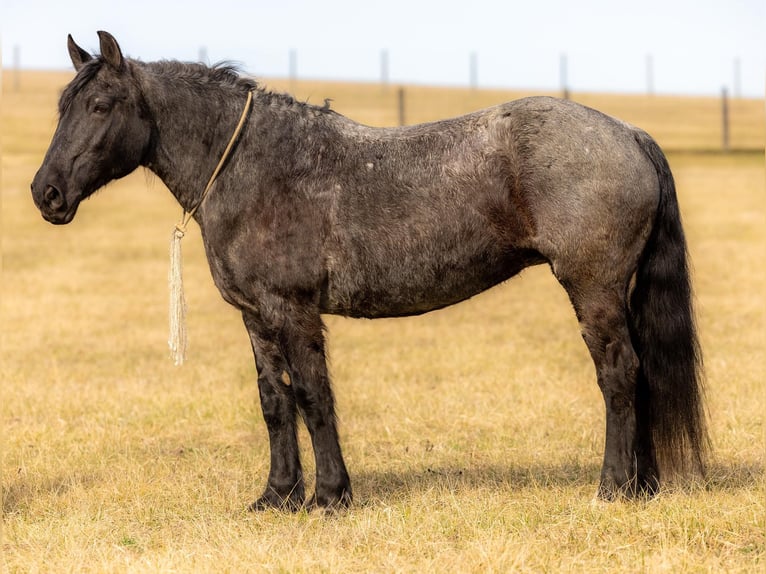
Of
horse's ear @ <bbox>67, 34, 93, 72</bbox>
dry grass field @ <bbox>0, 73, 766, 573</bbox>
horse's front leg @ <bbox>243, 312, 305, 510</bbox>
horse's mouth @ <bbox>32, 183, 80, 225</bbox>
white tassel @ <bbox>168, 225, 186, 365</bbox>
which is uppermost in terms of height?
horse's ear @ <bbox>67, 34, 93, 72</bbox>

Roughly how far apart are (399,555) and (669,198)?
270cm

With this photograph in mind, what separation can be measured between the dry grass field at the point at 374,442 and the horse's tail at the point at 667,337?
1.08 feet

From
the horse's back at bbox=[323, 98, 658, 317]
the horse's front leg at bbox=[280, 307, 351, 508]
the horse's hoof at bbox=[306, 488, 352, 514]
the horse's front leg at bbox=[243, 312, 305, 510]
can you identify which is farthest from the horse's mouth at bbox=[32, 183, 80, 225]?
the horse's hoof at bbox=[306, 488, 352, 514]

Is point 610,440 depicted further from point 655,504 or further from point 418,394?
point 418,394

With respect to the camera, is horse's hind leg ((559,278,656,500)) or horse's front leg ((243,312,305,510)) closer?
horse's hind leg ((559,278,656,500))

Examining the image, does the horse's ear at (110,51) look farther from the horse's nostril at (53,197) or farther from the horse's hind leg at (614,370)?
the horse's hind leg at (614,370)

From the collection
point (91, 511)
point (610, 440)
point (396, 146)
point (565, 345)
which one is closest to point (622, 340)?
point (610, 440)

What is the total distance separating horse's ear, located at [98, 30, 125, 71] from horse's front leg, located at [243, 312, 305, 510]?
1716 mm

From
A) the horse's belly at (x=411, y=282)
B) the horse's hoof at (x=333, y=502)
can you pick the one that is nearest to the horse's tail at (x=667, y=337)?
the horse's belly at (x=411, y=282)

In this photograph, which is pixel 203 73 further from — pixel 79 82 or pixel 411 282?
pixel 411 282

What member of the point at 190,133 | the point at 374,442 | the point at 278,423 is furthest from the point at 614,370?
the point at 190,133

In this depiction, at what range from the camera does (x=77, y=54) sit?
6.12 m

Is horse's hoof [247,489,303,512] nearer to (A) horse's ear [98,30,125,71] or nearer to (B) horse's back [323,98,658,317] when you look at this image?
(B) horse's back [323,98,658,317]

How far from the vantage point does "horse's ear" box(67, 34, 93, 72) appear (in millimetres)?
6098
